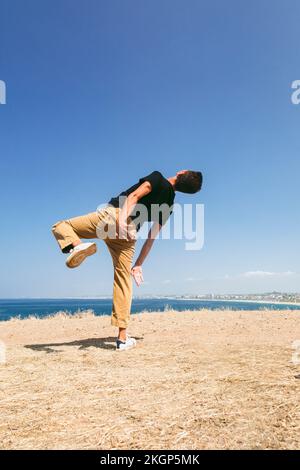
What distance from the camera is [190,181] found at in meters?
5.75

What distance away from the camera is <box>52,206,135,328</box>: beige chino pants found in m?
5.35

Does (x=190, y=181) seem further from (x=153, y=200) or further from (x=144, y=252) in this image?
(x=144, y=252)

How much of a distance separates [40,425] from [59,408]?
1.04ft

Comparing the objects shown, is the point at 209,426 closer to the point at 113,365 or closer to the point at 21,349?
the point at 113,365

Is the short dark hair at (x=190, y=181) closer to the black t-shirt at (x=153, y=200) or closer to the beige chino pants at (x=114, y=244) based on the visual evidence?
the black t-shirt at (x=153, y=200)

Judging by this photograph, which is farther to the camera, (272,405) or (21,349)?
(21,349)

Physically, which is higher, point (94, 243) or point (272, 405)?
point (94, 243)

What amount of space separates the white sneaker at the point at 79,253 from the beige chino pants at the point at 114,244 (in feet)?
0.77

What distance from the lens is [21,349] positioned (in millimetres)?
5844

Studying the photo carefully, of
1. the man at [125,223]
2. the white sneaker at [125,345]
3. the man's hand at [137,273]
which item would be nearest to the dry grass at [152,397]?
the white sneaker at [125,345]

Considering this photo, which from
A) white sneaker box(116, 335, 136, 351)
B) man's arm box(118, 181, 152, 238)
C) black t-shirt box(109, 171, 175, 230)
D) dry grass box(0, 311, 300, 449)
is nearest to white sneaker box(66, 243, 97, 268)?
man's arm box(118, 181, 152, 238)

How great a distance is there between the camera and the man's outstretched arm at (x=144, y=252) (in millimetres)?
6000

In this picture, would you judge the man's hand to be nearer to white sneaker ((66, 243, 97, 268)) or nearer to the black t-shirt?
the black t-shirt
